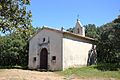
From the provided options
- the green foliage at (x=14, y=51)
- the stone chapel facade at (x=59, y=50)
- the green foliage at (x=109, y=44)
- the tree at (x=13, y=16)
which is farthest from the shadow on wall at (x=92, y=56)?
the tree at (x=13, y=16)

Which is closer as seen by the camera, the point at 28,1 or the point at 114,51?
the point at 28,1

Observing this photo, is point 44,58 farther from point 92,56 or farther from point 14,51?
point 14,51

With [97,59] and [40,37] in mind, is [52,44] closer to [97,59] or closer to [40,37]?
[40,37]

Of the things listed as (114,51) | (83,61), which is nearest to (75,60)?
(83,61)

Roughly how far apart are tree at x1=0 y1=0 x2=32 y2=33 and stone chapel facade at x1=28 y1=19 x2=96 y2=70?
38.8 feet

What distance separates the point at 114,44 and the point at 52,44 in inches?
345

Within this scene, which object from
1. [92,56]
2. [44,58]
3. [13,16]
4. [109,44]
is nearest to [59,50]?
[44,58]

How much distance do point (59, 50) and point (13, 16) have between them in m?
12.9

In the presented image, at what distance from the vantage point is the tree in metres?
15.2

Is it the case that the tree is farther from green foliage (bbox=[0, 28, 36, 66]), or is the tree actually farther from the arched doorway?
green foliage (bbox=[0, 28, 36, 66])

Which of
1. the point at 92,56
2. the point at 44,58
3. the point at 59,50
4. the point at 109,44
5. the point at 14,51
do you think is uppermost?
the point at 109,44

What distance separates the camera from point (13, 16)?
1581cm

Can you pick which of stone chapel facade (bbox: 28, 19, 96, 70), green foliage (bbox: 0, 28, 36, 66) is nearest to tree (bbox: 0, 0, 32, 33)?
stone chapel facade (bbox: 28, 19, 96, 70)

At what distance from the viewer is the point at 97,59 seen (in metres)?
35.1
